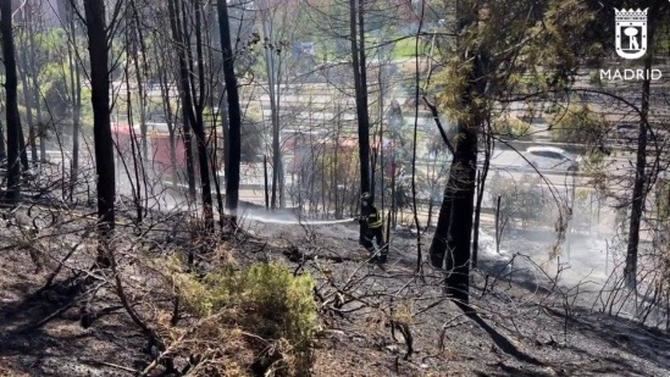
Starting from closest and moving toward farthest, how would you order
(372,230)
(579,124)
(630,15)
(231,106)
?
(630,15)
(579,124)
(231,106)
(372,230)

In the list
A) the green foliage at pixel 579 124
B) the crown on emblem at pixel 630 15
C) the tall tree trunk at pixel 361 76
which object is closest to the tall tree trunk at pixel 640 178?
the crown on emblem at pixel 630 15

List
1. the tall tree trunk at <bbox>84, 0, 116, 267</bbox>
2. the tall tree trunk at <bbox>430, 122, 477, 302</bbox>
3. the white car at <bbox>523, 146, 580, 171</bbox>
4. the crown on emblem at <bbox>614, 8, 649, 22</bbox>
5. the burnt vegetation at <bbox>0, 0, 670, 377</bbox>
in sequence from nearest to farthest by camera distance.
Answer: the burnt vegetation at <bbox>0, 0, 670, 377</bbox>
the tall tree trunk at <bbox>84, 0, 116, 267</bbox>
the crown on emblem at <bbox>614, 8, 649, 22</bbox>
the tall tree trunk at <bbox>430, 122, 477, 302</bbox>
the white car at <bbox>523, 146, 580, 171</bbox>

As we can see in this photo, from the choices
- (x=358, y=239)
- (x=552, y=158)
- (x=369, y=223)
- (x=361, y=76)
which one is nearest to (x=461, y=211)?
(x=369, y=223)

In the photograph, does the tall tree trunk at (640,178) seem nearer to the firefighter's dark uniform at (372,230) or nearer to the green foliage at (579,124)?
the green foliage at (579,124)

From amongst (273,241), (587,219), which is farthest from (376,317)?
(587,219)

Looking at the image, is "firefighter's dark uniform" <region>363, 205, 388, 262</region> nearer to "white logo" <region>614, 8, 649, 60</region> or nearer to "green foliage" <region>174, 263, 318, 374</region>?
"white logo" <region>614, 8, 649, 60</region>

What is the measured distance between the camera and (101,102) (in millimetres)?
5195

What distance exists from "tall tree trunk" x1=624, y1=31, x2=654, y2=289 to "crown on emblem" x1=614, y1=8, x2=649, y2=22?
0.53 ft

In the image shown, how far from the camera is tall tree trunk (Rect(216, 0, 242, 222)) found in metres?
11.5

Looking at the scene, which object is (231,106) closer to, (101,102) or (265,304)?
(101,102)

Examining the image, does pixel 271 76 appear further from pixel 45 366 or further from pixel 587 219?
pixel 45 366

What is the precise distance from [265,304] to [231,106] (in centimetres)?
844

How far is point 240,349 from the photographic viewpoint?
388 centimetres

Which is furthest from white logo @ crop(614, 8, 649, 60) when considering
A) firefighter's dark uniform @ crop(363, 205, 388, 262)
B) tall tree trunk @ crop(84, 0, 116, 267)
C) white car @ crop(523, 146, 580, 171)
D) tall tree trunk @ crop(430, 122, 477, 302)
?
firefighter's dark uniform @ crop(363, 205, 388, 262)
